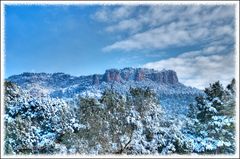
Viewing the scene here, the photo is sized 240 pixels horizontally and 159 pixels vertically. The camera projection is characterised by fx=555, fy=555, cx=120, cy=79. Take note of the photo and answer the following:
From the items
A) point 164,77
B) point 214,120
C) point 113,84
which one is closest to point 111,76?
point 113,84

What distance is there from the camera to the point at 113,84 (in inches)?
344

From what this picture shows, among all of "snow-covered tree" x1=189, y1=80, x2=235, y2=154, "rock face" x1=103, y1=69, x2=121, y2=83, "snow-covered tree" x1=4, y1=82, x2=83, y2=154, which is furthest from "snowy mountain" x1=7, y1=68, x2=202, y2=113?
"snow-covered tree" x1=189, y1=80, x2=235, y2=154

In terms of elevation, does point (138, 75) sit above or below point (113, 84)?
above

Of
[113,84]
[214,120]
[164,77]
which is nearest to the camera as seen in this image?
[164,77]

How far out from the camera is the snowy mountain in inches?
337

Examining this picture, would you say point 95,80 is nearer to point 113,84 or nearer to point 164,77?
point 113,84

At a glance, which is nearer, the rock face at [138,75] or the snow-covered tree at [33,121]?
the snow-covered tree at [33,121]

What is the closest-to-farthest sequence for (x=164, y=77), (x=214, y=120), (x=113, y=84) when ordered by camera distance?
(x=164, y=77) → (x=113, y=84) → (x=214, y=120)

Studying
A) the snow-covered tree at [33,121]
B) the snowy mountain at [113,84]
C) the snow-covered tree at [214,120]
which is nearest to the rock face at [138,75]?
the snowy mountain at [113,84]

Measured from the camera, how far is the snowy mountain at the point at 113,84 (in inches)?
337

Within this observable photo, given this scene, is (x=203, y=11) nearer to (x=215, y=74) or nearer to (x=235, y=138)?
(x=215, y=74)

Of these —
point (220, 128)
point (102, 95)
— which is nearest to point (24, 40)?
point (102, 95)

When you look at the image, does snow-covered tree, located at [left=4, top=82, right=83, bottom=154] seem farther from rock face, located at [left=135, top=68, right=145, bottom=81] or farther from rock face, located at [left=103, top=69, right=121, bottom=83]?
rock face, located at [left=135, top=68, right=145, bottom=81]

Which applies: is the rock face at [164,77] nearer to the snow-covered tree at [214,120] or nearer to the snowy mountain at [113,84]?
the snowy mountain at [113,84]
